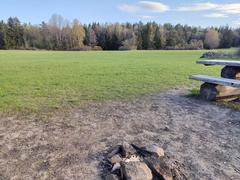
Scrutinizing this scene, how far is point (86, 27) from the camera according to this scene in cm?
7594

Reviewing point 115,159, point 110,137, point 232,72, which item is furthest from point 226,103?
point 115,159

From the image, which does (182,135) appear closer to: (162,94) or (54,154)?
(54,154)

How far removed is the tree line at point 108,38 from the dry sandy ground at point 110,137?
2271 inches

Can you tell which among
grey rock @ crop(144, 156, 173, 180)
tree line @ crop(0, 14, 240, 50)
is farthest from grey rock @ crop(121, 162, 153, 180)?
tree line @ crop(0, 14, 240, 50)

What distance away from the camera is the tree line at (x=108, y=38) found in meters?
64.1

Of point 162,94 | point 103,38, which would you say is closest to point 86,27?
point 103,38

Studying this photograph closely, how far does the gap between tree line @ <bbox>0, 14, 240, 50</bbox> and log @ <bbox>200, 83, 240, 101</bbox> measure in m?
56.4

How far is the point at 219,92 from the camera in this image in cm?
626

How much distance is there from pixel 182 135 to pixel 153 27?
6877 cm

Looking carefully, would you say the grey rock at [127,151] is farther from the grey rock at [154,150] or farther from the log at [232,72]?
the log at [232,72]

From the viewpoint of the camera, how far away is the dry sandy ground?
3.14 m

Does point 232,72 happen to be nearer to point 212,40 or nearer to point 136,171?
point 136,171

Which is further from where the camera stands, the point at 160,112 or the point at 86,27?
the point at 86,27

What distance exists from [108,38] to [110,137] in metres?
66.8
